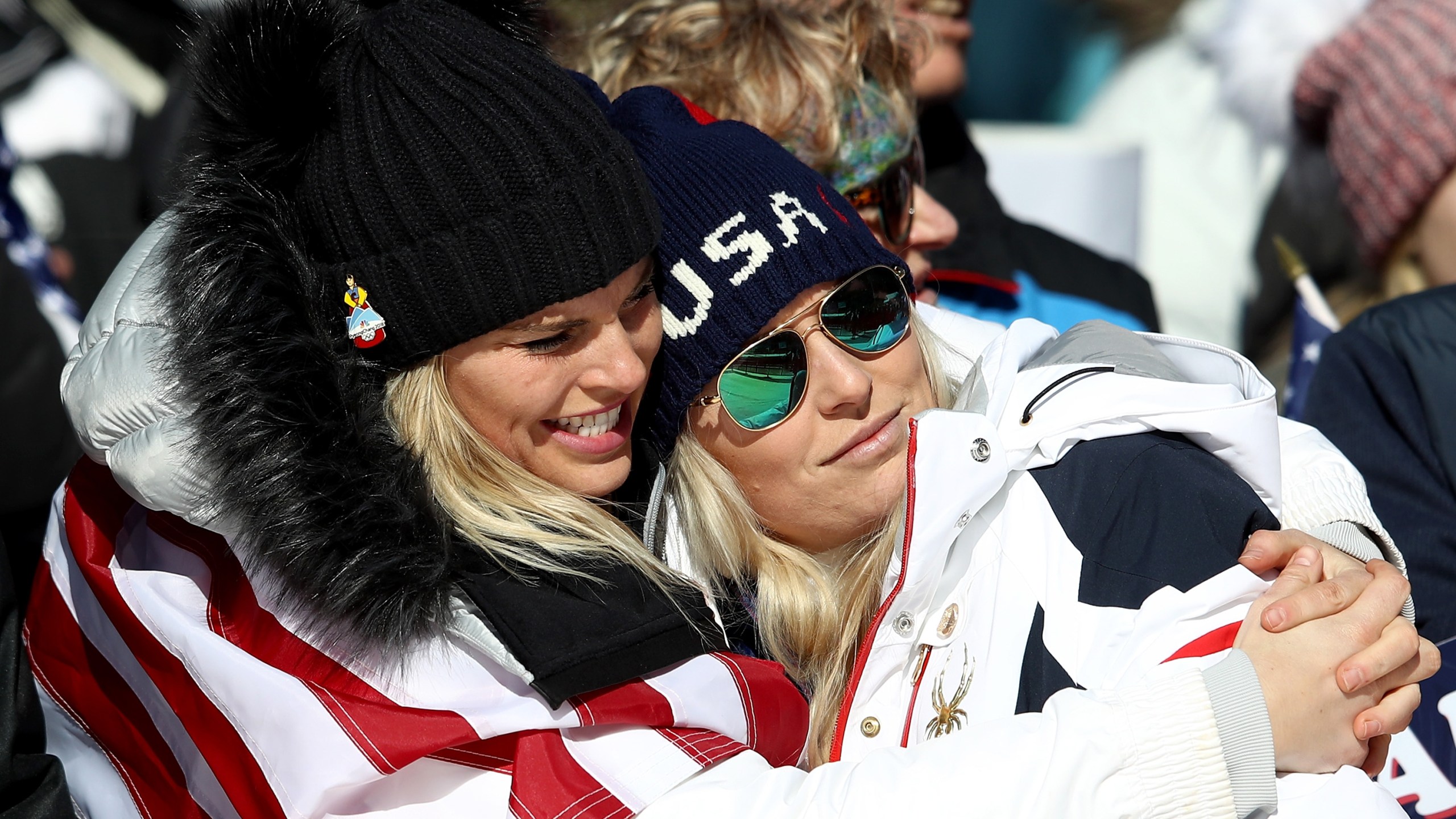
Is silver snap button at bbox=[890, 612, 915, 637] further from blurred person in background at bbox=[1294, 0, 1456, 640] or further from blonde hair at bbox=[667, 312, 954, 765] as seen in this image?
blurred person in background at bbox=[1294, 0, 1456, 640]

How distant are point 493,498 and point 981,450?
2.37 ft

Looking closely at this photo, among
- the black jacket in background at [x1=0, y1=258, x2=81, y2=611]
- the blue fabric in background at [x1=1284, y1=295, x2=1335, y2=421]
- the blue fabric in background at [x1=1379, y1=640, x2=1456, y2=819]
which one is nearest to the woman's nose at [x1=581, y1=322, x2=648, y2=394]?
the blue fabric in background at [x1=1379, y1=640, x2=1456, y2=819]

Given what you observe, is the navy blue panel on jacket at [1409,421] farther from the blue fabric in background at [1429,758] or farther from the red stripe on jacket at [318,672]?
the red stripe on jacket at [318,672]

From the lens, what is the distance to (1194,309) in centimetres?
441

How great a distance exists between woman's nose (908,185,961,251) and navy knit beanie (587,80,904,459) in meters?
0.63

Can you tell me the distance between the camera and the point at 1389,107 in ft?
9.65

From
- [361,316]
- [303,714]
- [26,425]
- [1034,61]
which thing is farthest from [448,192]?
[1034,61]

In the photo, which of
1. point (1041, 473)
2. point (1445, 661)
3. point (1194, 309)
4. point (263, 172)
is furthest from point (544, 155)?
point (1194, 309)

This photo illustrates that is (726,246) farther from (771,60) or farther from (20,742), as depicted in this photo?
(20,742)

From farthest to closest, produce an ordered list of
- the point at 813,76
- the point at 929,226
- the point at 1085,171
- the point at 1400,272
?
the point at 1085,171
the point at 1400,272
the point at 929,226
the point at 813,76

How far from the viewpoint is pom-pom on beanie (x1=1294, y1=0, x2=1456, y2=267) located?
2.83m

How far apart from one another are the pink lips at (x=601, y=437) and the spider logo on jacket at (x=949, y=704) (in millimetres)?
616

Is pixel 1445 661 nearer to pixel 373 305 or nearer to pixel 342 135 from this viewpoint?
pixel 373 305

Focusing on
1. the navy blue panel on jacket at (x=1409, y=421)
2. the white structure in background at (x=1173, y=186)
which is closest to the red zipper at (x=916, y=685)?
the navy blue panel on jacket at (x=1409, y=421)
